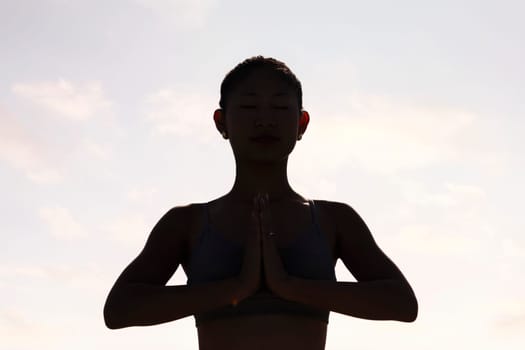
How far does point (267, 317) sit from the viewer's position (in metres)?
5.46

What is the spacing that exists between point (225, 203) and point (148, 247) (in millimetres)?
586

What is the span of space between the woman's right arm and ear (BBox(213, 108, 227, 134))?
0.57 meters

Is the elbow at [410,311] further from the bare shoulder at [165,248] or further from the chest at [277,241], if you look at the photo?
the bare shoulder at [165,248]

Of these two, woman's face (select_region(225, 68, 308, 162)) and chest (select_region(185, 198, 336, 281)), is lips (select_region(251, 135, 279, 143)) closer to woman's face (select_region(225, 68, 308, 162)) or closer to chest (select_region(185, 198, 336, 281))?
woman's face (select_region(225, 68, 308, 162))

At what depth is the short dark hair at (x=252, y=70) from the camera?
6.03 m

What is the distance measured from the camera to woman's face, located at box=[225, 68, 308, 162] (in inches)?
229

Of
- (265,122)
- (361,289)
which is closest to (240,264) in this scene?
(361,289)

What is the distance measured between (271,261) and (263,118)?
3.23 ft

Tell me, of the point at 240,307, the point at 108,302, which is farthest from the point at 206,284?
the point at 108,302

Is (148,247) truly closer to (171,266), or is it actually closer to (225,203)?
(171,266)

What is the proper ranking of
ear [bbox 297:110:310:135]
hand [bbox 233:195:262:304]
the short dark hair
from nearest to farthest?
hand [bbox 233:195:262:304], the short dark hair, ear [bbox 297:110:310:135]

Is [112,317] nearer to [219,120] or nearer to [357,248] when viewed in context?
[219,120]

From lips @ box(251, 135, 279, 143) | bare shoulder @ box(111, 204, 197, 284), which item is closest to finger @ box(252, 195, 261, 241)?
lips @ box(251, 135, 279, 143)

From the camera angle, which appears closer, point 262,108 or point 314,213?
point 262,108
